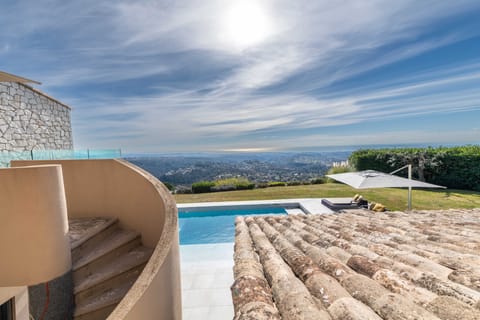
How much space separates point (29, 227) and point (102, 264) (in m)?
1.51

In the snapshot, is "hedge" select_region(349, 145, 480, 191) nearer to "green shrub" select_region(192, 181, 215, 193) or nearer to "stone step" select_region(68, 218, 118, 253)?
"green shrub" select_region(192, 181, 215, 193)

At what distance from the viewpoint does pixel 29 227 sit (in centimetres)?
391

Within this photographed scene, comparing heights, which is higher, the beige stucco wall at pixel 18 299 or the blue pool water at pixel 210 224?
the beige stucco wall at pixel 18 299

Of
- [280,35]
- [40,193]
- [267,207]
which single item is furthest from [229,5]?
[267,207]

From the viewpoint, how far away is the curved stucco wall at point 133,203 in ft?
10.5

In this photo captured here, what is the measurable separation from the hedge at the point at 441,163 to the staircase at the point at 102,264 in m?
20.4

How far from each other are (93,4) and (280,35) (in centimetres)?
718

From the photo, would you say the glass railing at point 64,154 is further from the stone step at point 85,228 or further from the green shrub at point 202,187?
the green shrub at point 202,187

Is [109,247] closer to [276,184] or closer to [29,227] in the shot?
[29,227]

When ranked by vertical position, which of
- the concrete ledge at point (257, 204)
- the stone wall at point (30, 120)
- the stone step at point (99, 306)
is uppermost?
the stone wall at point (30, 120)

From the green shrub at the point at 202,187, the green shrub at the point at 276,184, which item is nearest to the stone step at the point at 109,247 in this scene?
the green shrub at the point at 202,187

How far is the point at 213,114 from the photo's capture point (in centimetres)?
2177

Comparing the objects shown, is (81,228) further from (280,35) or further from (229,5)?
(280,35)

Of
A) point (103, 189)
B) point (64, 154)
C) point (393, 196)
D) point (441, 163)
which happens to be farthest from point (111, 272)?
point (441, 163)
